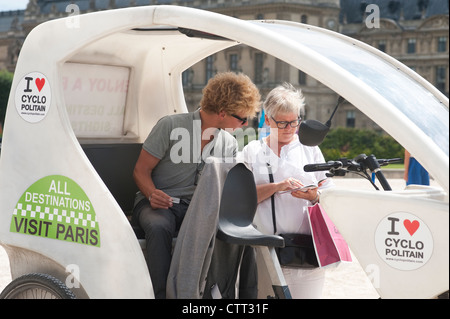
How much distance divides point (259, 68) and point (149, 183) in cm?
7145

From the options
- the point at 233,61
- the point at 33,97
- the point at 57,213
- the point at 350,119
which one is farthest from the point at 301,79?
the point at 57,213

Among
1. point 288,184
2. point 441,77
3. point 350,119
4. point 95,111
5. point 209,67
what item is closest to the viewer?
point 288,184

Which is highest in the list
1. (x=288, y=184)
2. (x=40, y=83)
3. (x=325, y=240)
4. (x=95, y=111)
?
(x=40, y=83)

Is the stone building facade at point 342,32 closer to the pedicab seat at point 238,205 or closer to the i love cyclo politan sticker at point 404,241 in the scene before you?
the pedicab seat at point 238,205

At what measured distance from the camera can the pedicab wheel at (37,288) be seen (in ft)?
12.8

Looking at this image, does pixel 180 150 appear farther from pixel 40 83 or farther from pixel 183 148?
pixel 40 83

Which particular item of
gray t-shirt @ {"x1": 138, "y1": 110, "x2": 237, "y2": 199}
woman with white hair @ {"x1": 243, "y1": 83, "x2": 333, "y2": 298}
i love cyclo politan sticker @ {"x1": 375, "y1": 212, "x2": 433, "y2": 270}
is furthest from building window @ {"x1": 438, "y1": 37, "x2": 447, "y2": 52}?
i love cyclo politan sticker @ {"x1": 375, "y1": 212, "x2": 433, "y2": 270}

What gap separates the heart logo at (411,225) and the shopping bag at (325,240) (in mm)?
997

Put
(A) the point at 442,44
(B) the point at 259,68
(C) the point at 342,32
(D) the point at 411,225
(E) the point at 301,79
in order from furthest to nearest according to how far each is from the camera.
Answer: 1. (B) the point at 259,68
2. (E) the point at 301,79
3. (C) the point at 342,32
4. (A) the point at 442,44
5. (D) the point at 411,225

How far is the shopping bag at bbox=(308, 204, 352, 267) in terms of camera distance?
3.96 meters

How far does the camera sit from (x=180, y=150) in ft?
13.4

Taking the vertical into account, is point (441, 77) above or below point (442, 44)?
below
